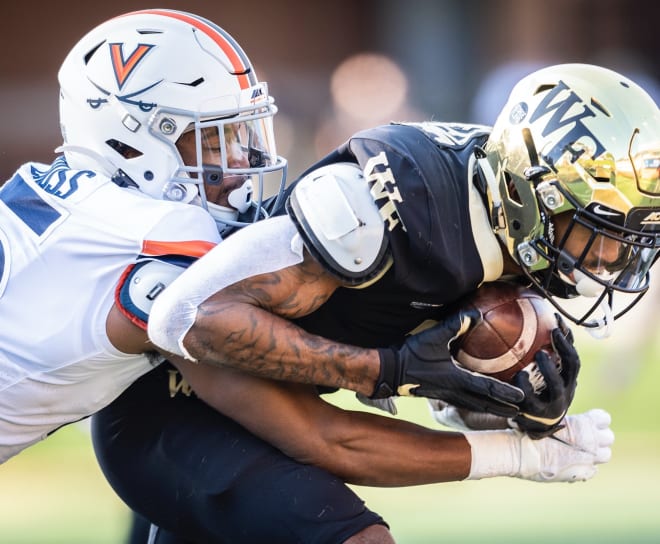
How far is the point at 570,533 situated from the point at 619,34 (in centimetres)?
737

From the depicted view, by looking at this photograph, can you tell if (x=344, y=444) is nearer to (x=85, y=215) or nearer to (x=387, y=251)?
(x=387, y=251)

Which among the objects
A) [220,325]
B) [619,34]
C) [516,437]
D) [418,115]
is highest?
[220,325]

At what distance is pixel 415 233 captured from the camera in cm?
230

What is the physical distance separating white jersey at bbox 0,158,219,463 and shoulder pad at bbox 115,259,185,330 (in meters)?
0.03

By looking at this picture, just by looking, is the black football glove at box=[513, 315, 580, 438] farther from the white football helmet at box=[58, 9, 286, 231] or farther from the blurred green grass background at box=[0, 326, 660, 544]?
the blurred green grass background at box=[0, 326, 660, 544]

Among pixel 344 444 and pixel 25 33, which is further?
pixel 25 33

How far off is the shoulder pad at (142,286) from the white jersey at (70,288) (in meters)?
0.03

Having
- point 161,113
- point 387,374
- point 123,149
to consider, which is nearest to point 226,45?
point 161,113

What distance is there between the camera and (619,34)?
10219mm

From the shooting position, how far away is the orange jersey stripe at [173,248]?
2389 mm

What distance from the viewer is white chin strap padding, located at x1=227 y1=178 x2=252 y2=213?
2820 millimetres

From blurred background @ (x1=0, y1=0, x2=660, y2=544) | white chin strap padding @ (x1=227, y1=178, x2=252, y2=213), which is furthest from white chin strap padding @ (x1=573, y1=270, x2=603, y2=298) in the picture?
blurred background @ (x1=0, y1=0, x2=660, y2=544)

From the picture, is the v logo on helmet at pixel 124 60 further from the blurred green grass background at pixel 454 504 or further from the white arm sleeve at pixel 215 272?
the blurred green grass background at pixel 454 504

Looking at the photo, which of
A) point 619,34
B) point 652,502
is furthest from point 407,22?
point 652,502
